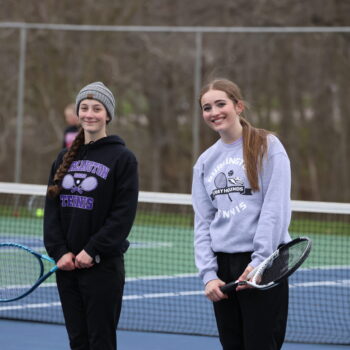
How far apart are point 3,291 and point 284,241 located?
159 centimetres

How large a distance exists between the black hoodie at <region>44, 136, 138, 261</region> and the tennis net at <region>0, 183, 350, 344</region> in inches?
96.1

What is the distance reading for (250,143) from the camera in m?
4.11

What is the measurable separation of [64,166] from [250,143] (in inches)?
38.8

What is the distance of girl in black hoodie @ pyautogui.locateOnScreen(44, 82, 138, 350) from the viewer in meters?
4.44

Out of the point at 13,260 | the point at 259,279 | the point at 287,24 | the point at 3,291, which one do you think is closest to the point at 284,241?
the point at 259,279

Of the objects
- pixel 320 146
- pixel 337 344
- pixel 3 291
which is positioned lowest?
pixel 337 344

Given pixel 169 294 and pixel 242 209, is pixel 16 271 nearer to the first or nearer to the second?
pixel 242 209

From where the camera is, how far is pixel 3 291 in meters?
4.87

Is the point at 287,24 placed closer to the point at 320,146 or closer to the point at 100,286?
the point at 320,146

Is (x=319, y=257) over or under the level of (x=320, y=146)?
under

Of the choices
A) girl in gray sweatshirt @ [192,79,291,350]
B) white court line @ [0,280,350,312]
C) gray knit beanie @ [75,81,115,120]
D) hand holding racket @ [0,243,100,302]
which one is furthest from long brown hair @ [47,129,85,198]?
white court line @ [0,280,350,312]

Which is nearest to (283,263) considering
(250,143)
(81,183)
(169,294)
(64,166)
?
(250,143)

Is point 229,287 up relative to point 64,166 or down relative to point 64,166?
down

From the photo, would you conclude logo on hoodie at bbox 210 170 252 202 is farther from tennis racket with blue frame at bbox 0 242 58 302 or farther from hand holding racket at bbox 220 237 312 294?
tennis racket with blue frame at bbox 0 242 58 302
